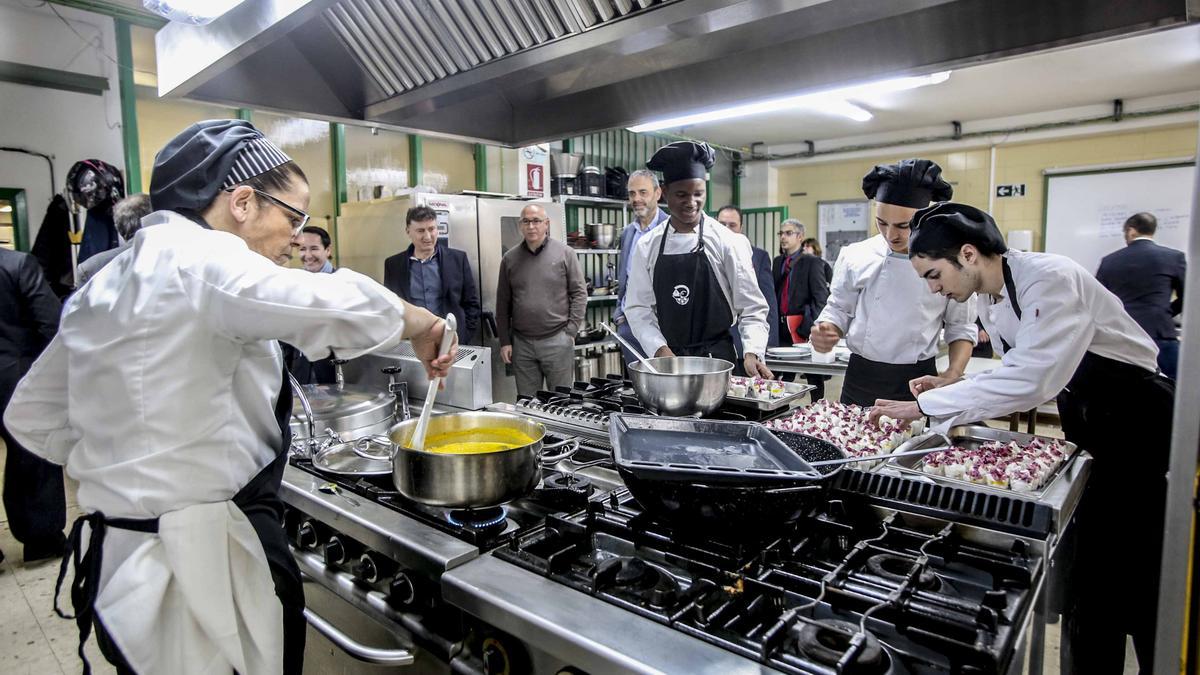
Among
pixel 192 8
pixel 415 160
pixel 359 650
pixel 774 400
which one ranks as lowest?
pixel 359 650

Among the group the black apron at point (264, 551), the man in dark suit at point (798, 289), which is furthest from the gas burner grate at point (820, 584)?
the man in dark suit at point (798, 289)

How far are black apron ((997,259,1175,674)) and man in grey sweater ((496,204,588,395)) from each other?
3.08 meters

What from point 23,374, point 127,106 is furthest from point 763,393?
point 127,106

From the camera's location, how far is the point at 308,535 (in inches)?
62.3

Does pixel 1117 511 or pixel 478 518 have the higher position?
pixel 478 518

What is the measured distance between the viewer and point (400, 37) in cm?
184

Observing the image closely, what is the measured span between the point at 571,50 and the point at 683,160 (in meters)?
1.20

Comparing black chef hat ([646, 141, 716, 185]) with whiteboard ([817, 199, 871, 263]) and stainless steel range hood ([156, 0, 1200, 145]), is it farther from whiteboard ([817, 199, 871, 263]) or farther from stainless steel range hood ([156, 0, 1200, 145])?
whiteboard ([817, 199, 871, 263])

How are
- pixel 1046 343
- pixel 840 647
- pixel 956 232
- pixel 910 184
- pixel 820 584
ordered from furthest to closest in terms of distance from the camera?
pixel 910 184 → pixel 956 232 → pixel 1046 343 → pixel 820 584 → pixel 840 647

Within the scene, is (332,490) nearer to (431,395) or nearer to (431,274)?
(431,395)

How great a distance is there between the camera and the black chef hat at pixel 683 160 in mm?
2611

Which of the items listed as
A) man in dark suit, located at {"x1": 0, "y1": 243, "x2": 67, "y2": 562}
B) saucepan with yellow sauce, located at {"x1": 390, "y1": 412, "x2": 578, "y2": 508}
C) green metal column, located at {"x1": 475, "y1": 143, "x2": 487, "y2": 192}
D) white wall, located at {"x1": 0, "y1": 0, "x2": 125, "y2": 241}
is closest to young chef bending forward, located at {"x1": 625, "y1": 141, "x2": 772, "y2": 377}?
saucepan with yellow sauce, located at {"x1": 390, "y1": 412, "x2": 578, "y2": 508}

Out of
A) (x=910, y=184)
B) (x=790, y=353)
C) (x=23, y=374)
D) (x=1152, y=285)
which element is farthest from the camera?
(x=1152, y=285)

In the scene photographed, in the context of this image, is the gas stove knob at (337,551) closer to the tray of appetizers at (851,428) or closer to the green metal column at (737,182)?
the tray of appetizers at (851,428)
